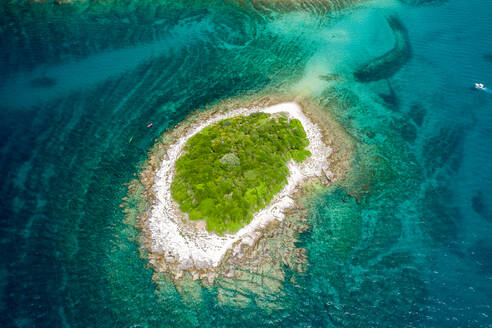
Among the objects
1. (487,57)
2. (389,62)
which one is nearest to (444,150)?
(389,62)

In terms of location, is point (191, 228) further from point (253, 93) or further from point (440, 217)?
point (440, 217)

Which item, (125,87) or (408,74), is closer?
(125,87)

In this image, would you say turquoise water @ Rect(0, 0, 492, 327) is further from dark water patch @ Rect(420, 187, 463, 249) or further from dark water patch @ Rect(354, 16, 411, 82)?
dark water patch @ Rect(354, 16, 411, 82)

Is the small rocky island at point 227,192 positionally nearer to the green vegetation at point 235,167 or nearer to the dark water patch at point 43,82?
the green vegetation at point 235,167

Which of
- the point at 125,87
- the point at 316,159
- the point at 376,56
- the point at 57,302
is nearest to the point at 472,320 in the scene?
the point at 316,159

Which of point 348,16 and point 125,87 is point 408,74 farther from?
point 125,87
